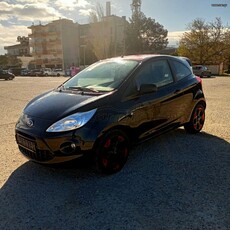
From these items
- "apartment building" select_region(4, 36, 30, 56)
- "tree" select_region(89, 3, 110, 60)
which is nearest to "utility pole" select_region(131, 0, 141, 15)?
"tree" select_region(89, 3, 110, 60)

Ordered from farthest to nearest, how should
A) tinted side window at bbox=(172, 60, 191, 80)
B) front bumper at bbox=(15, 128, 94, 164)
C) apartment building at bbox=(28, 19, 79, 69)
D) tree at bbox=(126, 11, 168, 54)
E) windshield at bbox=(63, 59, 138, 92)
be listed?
apartment building at bbox=(28, 19, 79, 69) → tree at bbox=(126, 11, 168, 54) → tinted side window at bbox=(172, 60, 191, 80) → windshield at bbox=(63, 59, 138, 92) → front bumper at bbox=(15, 128, 94, 164)

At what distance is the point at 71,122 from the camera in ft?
10.6

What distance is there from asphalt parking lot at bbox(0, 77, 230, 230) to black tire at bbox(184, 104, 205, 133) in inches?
29.6

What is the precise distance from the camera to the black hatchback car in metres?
3.20

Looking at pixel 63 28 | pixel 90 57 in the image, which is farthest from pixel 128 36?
pixel 63 28

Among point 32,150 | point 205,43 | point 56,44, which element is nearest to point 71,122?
point 32,150

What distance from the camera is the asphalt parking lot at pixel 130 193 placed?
2.58 meters

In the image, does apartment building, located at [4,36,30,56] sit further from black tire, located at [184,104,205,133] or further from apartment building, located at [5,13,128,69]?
black tire, located at [184,104,205,133]

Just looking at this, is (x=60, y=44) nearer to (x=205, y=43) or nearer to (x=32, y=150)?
(x=205, y=43)

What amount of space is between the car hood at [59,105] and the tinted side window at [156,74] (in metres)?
0.80

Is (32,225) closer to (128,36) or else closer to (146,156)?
(146,156)

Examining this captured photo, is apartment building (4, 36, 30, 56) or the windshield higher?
apartment building (4, 36, 30, 56)

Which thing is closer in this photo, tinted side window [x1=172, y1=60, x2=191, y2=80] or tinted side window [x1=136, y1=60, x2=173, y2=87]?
tinted side window [x1=136, y1=60, x2=173, y2=87]

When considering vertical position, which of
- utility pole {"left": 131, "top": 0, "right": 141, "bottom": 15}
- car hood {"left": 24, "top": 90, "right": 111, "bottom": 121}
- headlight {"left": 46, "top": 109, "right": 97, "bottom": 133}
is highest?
utility pole {"left": 131, "top": 0, "right": 141, "bottom": 15}
